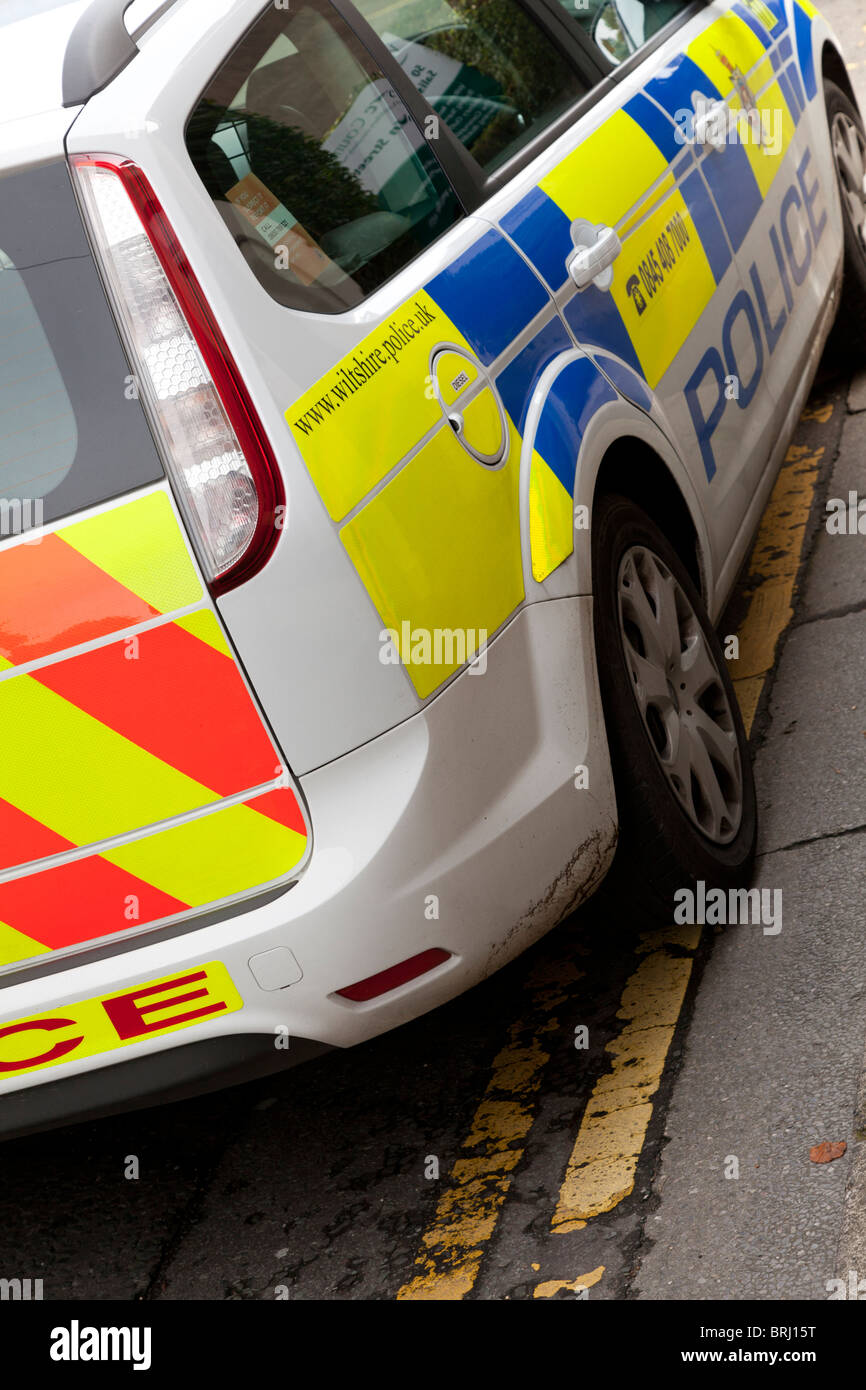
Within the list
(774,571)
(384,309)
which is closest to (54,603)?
(384,309)

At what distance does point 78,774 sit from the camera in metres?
2.10

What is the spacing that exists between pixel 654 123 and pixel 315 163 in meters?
1.23

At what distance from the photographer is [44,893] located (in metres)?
2.18

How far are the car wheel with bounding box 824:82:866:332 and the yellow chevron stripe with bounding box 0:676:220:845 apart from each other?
3.53m

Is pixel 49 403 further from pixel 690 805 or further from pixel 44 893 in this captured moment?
pixel 690 805

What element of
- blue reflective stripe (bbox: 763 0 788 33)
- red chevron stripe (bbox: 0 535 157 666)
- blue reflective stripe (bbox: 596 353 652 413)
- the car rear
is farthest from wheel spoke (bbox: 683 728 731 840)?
blue reflective stripe (bbox: 763 0 788 33)

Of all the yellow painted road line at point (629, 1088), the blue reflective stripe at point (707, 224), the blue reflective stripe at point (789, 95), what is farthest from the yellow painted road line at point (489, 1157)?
the blue reflective stripe at point (789, 95)

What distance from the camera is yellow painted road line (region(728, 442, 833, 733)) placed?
3.82 meters

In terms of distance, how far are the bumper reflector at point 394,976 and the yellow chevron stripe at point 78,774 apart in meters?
0.35

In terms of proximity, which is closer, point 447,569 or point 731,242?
point 447,569

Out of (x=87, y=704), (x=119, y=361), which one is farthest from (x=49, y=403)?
(x=87, y=704)

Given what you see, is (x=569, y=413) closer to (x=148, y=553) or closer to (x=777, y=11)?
(x=148, y=553)
